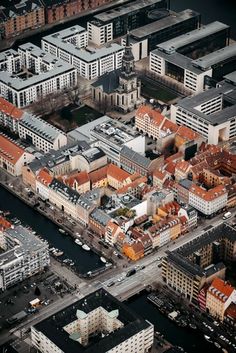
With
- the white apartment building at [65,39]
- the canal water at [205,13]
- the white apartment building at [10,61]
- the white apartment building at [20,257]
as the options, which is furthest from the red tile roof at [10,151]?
the canal water at [205,13]

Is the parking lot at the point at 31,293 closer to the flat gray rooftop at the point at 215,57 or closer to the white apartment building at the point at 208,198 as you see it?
the white apartment building at the point at 208,198

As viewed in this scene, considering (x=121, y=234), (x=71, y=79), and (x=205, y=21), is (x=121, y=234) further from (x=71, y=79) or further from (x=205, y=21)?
(x=205, y=21)

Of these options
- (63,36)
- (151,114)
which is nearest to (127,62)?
(151,114)

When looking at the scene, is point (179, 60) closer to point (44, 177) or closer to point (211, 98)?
point (211, 98)

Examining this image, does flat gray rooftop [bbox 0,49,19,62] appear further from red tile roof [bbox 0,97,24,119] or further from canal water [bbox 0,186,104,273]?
canal water [bbox 0,186,104,273]

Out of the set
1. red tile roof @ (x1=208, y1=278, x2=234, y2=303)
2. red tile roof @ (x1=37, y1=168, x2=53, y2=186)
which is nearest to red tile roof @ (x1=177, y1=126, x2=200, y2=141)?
red tile roof @ (x1=37, y1=168, x2=53, y2=186)

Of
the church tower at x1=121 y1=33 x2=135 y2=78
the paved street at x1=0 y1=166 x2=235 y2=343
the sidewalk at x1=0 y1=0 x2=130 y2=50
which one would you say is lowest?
the sidewalk at x1=0 y1=0 x2=130 y2=50

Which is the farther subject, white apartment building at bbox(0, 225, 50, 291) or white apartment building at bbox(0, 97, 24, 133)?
white apartment building at bbox(0, 97, 24, 133)
